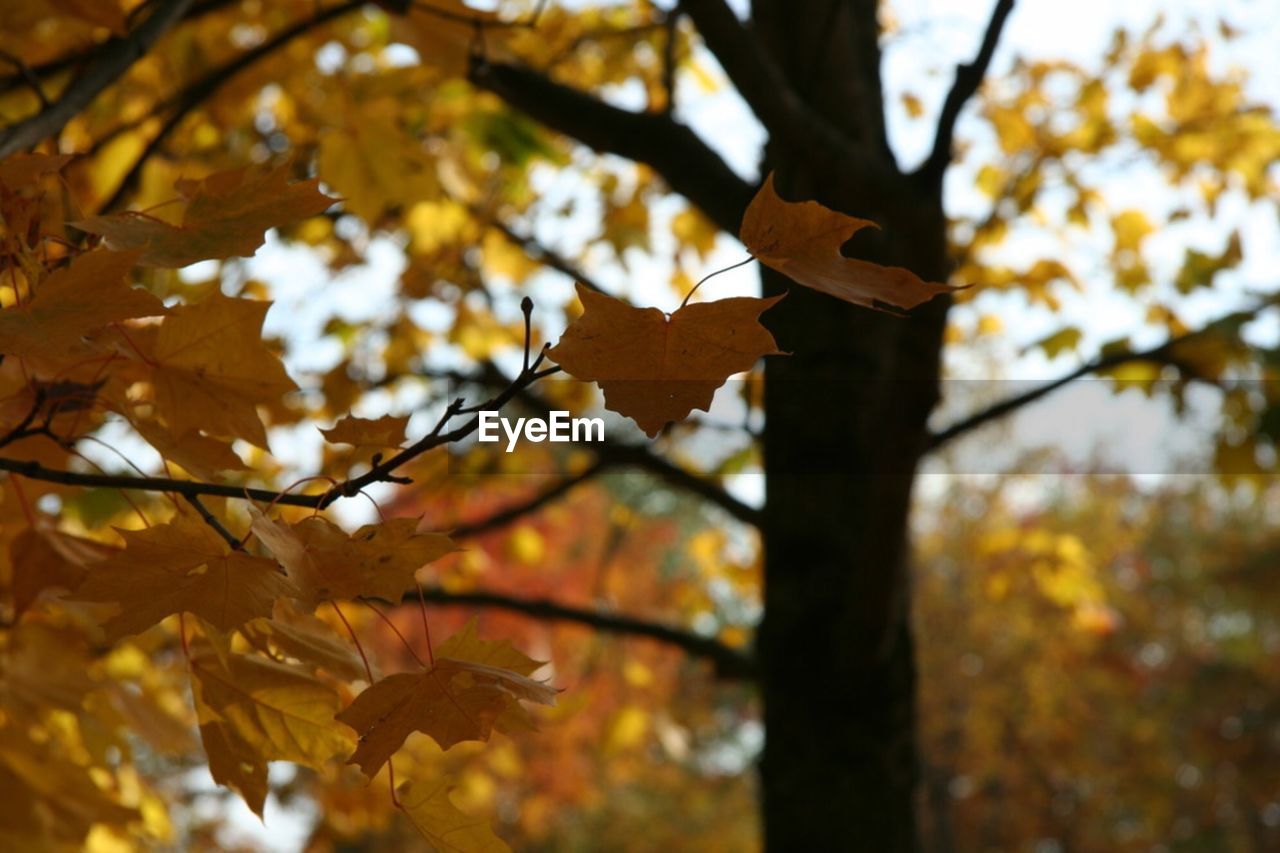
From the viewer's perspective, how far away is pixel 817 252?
555mm

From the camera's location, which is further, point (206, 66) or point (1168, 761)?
point (1168, 761)

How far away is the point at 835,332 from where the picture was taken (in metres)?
1.33

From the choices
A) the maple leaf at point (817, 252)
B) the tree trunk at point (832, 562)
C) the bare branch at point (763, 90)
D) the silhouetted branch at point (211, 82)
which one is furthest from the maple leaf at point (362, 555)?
the silhouetted branch at point (211, 82)

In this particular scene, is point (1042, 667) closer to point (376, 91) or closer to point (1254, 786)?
point (1254, 786)

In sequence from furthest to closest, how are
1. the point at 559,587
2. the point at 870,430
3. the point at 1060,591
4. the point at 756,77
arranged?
the point at 559,587
the point at 1060,591
the point at 870,430
the point at 756,77

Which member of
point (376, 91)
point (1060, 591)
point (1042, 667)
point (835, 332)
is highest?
point (376, 91)

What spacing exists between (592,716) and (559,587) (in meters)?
1.00

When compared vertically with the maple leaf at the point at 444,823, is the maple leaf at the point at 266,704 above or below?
above

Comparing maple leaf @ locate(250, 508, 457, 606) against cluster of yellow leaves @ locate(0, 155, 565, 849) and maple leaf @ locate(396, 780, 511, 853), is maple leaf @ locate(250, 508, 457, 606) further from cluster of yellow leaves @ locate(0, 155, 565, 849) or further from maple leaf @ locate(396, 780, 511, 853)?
maple leaf @ locate(396, 780, 511, 853)

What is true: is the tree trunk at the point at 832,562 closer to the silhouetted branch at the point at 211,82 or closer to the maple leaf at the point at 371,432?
the silhouetted branch at the point at 211,82

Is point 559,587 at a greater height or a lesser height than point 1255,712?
greater

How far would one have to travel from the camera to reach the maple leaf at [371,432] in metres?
0.56

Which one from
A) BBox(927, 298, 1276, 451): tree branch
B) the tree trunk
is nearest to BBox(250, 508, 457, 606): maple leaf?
the tree trunk

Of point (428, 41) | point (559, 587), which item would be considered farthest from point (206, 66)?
point (559, 587)
